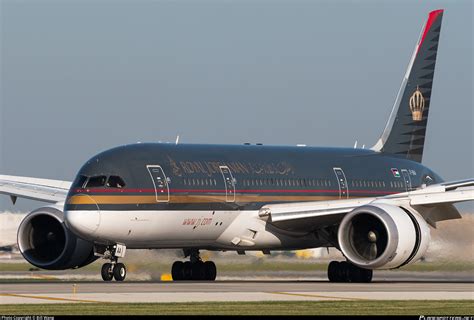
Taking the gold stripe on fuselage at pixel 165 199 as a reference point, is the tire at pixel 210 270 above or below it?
below

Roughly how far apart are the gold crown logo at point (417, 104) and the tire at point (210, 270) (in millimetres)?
11328

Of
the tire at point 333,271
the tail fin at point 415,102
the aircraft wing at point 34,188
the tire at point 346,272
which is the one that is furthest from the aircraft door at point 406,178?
the aircraft wing at point 34,188

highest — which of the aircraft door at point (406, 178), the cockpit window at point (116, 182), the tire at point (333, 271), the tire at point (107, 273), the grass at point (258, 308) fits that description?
the cockpit window at point (116, 182)

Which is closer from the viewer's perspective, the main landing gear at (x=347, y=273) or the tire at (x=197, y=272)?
the main landing gear at (x=347, y=273)

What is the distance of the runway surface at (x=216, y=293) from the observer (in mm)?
27594

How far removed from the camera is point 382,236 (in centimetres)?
3728

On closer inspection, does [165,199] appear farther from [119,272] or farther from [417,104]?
[417,104]

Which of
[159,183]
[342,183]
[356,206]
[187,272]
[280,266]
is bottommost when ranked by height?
[280,266]

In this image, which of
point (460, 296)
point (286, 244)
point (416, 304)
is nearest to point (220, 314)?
point (416, 304)

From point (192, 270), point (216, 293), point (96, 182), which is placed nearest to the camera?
point (216, 293)

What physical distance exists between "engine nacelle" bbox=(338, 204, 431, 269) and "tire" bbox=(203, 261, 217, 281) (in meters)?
5.60

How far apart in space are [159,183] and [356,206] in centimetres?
609

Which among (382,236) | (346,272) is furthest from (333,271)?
(382,236)

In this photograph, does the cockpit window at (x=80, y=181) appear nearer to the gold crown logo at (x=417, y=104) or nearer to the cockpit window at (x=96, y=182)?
the cockpit window at (x=96, y=182)
